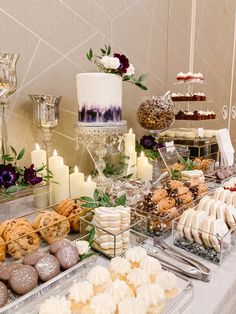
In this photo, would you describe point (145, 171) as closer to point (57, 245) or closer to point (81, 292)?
point (57, 245)

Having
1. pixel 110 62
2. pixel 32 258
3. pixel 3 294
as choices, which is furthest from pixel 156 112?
pixel 3 294

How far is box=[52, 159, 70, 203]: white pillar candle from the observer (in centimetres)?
103

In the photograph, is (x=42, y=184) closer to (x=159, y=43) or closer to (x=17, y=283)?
(x=17, y=283)

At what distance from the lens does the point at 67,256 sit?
2.14 ft

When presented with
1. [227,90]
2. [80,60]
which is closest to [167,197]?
[80,60]

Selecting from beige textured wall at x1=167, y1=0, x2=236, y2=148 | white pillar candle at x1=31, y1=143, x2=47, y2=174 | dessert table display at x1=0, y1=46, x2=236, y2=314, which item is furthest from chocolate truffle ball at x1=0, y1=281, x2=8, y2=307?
beige textured wall at x1=167, y1=0, x2=236, y2=148

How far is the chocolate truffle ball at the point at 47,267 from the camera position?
1.97 feet

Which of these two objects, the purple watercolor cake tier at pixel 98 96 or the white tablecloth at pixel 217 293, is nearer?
the white tablecloth at pixel 217 293

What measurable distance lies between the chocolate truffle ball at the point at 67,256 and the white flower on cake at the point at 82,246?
1cm

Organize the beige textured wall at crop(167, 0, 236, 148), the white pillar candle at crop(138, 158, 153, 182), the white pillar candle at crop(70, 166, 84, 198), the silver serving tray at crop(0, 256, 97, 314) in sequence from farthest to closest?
the beige textured wall at crop(167, 0, 236, 148), the white pillar candle at crop(138, 158, 153, 182), the white pillar candle at crop(70, 166, 84, 198), the silver serving tray at crop(0, 256, 97, 314)

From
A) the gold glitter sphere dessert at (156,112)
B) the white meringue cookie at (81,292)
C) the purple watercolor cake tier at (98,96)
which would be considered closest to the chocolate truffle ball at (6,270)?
the white meringue cookie at (81,292)

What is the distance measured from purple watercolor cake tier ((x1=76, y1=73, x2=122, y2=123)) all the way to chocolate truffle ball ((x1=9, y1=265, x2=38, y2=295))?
0.64 meters

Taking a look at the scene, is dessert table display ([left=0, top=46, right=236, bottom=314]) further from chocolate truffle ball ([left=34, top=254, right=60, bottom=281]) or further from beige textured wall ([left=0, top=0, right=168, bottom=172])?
beige textured wall ([left=0, top=0, right=168, bottom=172])

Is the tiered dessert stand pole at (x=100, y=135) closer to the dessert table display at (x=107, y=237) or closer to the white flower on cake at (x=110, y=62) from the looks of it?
the dessert table display at (x=107, y=237)
